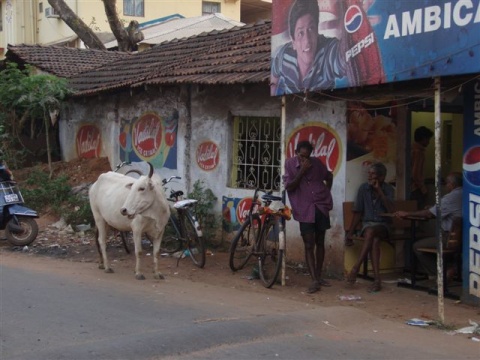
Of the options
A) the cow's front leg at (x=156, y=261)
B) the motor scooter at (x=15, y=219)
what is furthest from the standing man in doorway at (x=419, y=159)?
the motor scooter at (x=15, y=219)

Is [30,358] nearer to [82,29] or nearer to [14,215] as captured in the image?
[14,215]

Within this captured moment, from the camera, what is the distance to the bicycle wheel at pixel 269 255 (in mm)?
8664

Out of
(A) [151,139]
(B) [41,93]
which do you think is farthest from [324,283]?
(B) [41,93]

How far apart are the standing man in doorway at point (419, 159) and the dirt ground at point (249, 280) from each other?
49.7 inches

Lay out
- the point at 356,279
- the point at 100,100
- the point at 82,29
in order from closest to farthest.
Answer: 1. the point at 356,279
2. the point at 100,100
3. the point at 82,29

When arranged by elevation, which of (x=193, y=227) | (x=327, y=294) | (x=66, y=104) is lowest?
(x=327, y=294)

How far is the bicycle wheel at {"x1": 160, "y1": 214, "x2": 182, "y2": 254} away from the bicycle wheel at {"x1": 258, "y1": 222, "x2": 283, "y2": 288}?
1797mm

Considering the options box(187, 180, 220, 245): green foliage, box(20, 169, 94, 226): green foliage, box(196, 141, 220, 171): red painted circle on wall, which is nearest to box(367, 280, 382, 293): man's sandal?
box(187, 180, 220, 245): green foliage

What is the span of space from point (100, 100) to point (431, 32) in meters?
9.92

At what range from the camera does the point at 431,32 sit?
6.61 m

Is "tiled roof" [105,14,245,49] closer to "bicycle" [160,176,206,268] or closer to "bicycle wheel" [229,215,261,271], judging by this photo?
"bicycle" [160,176,206,268]

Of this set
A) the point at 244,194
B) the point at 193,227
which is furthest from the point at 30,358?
the point at 244,194

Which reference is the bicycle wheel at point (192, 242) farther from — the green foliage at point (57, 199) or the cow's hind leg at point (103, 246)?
the green foliage at point (57, 199)

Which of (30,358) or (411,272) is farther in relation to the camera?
(411,272)
